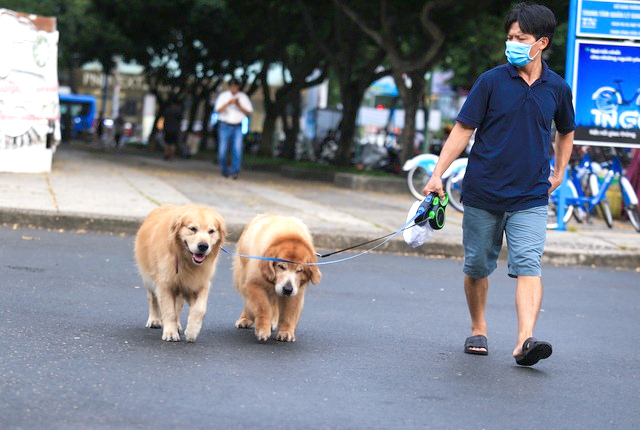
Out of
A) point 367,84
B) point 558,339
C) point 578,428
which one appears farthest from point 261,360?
point 367,84

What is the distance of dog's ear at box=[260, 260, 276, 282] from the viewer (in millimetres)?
6668

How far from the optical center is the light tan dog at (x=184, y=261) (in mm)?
6465

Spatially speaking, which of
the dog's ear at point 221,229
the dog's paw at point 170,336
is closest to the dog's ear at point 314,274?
the dog's ear at point 221,229

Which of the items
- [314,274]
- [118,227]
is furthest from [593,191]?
[314,274]

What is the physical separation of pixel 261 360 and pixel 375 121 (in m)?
45.9

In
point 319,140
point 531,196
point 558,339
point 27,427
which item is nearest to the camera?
point 27,427

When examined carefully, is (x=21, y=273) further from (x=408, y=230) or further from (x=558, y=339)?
(x=558, y=339)

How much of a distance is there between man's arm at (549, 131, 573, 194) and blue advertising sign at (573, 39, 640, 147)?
804 centimetres

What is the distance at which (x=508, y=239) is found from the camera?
22.1ft

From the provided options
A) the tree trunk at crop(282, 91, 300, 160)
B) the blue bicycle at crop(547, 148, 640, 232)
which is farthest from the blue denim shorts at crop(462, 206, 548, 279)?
the tree trunk at crop(282, 91, 300, 160)

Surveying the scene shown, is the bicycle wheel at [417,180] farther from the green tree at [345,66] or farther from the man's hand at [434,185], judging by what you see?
the man's hand at [434,185]

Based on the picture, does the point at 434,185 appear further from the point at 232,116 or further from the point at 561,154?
the point at 232,116

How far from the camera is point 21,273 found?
8797mm

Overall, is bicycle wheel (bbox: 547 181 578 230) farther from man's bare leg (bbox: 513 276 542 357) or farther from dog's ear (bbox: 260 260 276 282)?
dog's ear (bbox: 260 260 276 282)
